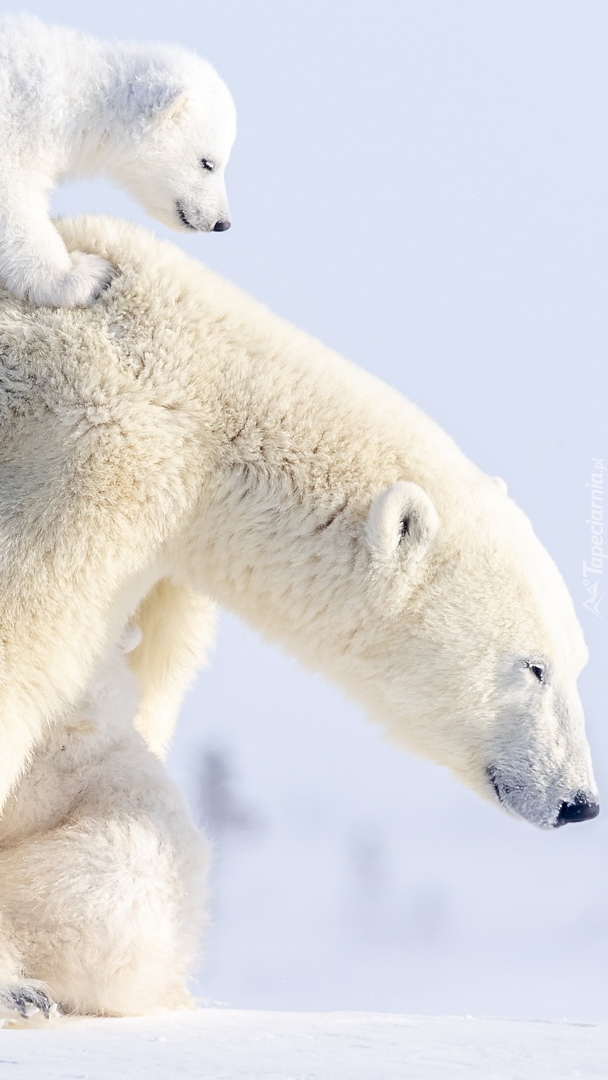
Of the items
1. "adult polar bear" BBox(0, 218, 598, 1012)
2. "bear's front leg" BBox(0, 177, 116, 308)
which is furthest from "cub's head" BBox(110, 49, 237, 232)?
"bear's front leg" BBox(0, 177, 116, 308)

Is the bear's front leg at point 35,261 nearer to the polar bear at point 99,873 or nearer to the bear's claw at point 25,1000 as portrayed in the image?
the polar bear at point 99,873

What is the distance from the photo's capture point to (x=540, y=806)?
3.49 m

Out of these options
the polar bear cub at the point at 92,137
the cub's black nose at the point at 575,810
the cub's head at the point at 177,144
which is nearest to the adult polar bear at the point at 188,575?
the cub's black nose at the point at 575,810

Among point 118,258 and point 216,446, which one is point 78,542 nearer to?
point 216,446

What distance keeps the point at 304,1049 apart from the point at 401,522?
50.9 inches

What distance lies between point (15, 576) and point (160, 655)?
2.85ft

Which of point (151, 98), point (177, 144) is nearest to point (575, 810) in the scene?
point (177, 144)

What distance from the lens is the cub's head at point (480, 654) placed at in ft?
11.0

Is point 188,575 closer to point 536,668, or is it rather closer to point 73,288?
point 73,288

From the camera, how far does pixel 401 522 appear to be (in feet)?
10.6

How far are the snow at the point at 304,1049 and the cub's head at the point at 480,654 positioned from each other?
2.20 feet

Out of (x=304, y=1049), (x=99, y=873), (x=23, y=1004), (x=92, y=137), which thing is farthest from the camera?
(x=92, y=137)

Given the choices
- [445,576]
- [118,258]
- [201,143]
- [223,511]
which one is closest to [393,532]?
[445,576]

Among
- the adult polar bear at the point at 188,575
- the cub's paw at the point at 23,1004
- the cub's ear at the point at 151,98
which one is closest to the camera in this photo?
the cub's paw at the point at 23,1004
